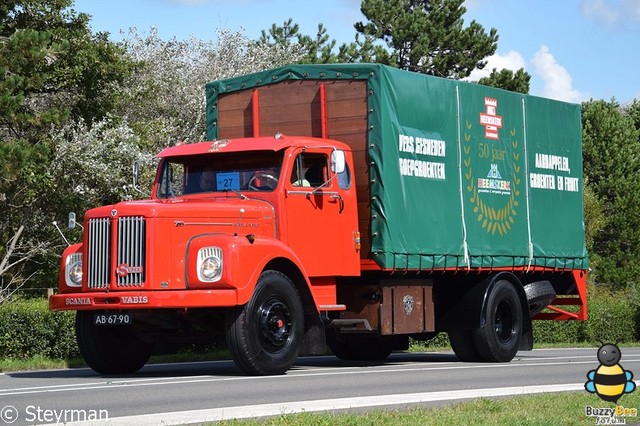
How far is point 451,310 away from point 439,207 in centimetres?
184

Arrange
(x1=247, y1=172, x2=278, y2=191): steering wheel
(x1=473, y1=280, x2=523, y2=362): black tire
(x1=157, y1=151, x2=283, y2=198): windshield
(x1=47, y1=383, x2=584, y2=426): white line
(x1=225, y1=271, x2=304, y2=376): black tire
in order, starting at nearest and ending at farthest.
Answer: (x1=47, y1=383, x2=584, y2=426): white line, (x1=225, y1=271, x2=304, y2=376): black tire, (x1=247, y1=172, x2=278, y2=191): steering wheel, (x1=157, y1=151, x2=283, y2=198): windshield, (x1=473, y1=280, x2=523, y2=362): black tire

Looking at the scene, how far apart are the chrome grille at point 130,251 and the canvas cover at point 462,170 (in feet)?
12.9

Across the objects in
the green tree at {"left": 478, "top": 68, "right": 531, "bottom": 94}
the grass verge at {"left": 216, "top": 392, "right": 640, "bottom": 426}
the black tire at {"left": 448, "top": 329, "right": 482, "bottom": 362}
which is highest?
the green tree at {"left": 478, "top": 68, "right": 531, "bottom": 94}

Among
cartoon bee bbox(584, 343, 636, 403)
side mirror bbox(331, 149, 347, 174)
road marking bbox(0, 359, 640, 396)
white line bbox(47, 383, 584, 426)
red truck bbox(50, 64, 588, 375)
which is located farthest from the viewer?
side mirror bbox(331, 149, 347, 174)

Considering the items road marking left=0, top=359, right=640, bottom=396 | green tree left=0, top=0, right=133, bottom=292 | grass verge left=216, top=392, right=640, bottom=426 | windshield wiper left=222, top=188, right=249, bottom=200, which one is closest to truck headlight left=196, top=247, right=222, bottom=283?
road marking left=0, top=359, right=640, bottom=396

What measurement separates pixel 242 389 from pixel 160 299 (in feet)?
6.12

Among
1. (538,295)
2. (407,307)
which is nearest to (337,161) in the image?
(407,307)

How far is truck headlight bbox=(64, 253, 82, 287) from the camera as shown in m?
15.4

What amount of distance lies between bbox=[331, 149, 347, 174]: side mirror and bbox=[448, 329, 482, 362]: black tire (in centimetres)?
448

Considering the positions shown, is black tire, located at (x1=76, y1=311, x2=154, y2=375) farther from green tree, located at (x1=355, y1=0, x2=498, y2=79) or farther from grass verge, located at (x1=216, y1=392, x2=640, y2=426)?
green tree, located at (x1=355, y1=0, x2=498, y2=79)

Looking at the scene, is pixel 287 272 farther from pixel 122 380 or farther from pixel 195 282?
pixel 122 380

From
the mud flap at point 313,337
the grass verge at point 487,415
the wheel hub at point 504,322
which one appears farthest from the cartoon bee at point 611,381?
the wheel hub at point 504,322

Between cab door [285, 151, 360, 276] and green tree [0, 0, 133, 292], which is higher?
green tree [0, 0, 133, 292]

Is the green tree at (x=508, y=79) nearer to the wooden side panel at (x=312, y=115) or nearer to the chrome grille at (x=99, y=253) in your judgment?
the wooden side panel at (x=312, y=115)
